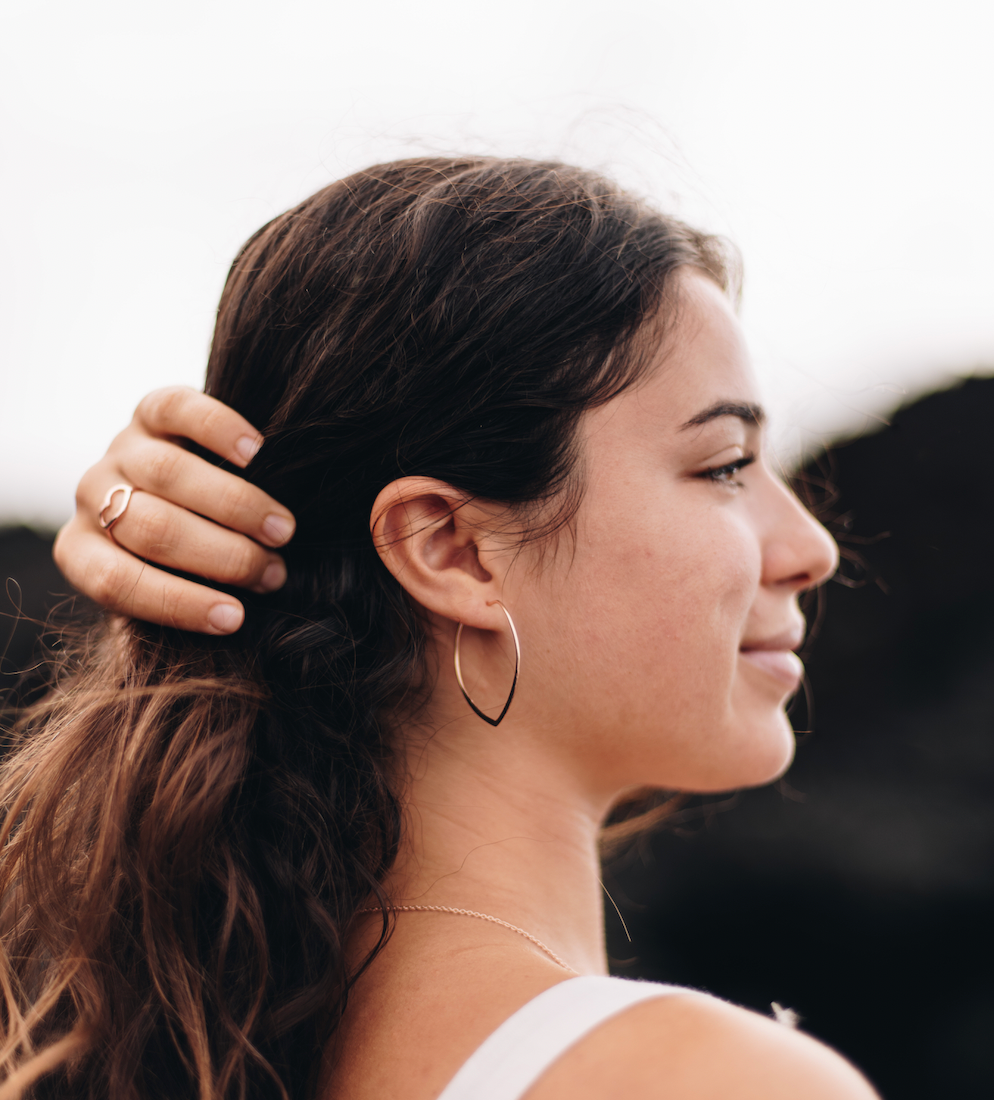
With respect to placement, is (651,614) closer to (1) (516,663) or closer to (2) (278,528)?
(1) (516,663)

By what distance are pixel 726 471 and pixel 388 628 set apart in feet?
2.28

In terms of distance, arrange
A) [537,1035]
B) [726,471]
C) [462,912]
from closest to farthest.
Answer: [537,1035] < [462,912] < [726,471]

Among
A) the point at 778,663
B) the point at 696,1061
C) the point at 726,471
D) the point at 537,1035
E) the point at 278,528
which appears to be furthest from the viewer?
the point at 778,663

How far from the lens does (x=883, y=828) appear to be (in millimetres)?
3789

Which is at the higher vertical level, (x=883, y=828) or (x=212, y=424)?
(x=212, y=424)

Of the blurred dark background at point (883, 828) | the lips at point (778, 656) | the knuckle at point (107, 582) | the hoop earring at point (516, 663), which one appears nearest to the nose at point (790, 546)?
the lips at point (778, 656)

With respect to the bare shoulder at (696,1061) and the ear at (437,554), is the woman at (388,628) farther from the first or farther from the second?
the bare shoulder at (696,1061)

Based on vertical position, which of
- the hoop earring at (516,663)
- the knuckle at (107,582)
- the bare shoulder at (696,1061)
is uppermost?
the knuckle at (107,582)

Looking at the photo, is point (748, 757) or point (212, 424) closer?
point (212, 424)

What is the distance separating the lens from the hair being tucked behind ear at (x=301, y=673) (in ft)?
3.96

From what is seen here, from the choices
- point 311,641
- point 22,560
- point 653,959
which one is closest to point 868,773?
point 653,959

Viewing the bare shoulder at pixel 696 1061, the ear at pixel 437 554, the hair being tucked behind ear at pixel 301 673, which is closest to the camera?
the bare shoulder at pixel 696 1061

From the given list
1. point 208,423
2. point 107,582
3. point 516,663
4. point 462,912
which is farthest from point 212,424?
point 462,912

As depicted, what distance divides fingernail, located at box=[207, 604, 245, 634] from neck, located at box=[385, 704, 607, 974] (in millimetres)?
371
